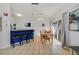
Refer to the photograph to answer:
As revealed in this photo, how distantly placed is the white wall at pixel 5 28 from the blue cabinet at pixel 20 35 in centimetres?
22

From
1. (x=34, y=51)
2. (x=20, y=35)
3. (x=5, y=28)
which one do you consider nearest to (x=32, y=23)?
(x=20, y=35)

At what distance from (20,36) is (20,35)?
5 centimetres

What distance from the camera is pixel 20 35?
240 inches

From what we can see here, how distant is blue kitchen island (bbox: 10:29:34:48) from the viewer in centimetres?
550

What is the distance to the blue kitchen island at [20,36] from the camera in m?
5.50

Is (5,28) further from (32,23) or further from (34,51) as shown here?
(34,51)

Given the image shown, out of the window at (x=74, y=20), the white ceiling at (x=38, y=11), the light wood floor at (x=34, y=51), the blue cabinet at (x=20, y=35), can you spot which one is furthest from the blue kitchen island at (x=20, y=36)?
the window at (x=74, y=20)

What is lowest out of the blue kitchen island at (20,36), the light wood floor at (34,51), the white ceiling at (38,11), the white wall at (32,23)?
the light wood floor at (34,51)

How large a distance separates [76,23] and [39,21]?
89.1 inches

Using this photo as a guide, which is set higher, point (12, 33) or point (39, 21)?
point (39, 21)

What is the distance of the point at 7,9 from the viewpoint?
518 centimetres

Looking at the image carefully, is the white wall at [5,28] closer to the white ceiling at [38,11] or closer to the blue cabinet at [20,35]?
the blue cabinet at [20,35]
